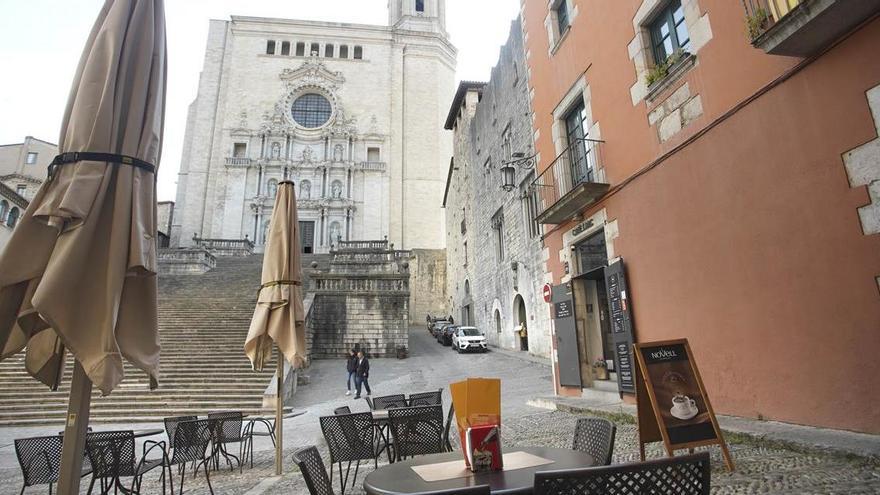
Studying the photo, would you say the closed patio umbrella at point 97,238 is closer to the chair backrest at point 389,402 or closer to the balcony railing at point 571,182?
the chair backrest at point 389,402

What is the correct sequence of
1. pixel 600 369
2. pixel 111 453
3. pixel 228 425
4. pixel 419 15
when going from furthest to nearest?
pixel 419 15 → pixel 600 369 → pixel 228 425 → pixel 111 453

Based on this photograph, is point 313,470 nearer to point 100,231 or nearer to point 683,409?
point 100,231

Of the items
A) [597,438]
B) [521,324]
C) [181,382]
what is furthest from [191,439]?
[521,324]

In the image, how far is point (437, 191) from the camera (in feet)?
132

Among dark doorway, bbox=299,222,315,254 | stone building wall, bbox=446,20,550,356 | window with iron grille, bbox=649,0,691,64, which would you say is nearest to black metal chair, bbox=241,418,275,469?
window with iron grille, bbox=649,0,691,64

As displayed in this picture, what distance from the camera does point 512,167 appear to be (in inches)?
596

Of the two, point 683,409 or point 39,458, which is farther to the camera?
point 39,458

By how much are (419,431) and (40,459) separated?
138 inches

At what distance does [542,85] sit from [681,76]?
459cm

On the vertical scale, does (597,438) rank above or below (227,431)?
above

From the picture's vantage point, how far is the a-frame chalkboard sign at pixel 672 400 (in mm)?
3701

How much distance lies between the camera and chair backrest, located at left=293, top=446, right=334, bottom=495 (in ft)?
7.54

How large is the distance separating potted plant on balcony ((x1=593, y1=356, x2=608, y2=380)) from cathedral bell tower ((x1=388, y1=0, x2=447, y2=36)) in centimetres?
4201

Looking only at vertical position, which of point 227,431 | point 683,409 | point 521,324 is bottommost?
point 227,431
